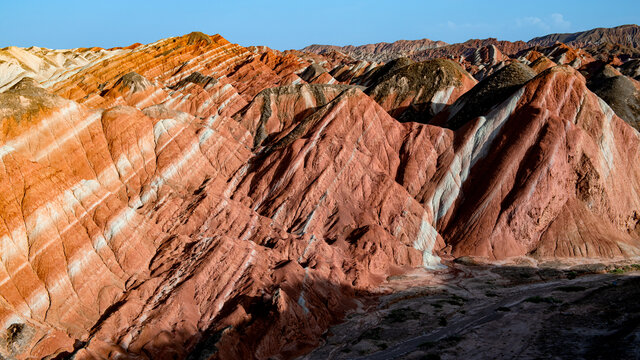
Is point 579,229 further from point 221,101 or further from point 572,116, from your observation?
point 221,101

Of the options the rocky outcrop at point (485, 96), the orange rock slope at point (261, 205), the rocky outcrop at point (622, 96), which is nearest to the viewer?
the orange rock slope at point (261, 205)

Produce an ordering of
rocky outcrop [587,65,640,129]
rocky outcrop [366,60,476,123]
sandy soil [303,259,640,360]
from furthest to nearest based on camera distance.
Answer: rocky outcrop [366,60,476,123]
rocky outcrop [587,65,640,129]
sandy soil [303,259,640,360]

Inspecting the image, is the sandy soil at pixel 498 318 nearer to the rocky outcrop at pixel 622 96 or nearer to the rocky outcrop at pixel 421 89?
the rocky outcrop at pixel 421 89

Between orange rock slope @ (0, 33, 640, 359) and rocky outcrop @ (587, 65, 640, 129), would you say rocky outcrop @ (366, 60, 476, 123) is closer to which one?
orange rock slope @ (0, 33, 640, 359)

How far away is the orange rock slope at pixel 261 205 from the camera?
87.1 ft

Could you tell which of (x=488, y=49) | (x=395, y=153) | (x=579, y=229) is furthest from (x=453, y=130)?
(x=488, y=49)

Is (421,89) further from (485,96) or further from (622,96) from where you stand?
(622,96)

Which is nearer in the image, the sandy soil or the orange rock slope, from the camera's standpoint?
the sandy soil

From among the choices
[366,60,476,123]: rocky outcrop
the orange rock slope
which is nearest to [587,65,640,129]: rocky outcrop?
[366,60,476,123]: rocky outcrop

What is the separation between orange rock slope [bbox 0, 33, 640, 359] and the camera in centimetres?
2656

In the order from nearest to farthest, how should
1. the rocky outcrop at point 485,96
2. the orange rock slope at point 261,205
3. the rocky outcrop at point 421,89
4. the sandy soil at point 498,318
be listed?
the sandy soil at point 498,318 → the orange rock slope at point 261,205 → the rocky outcrop at point 485,96 → the rocky outcrop at point 421,89

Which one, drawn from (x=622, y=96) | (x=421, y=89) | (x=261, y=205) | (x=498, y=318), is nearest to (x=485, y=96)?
(x=421, y=89)

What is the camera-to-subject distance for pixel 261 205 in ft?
136

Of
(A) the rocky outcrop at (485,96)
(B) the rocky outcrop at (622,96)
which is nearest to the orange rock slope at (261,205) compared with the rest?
(A) the rocky outcrop at (485,96)
